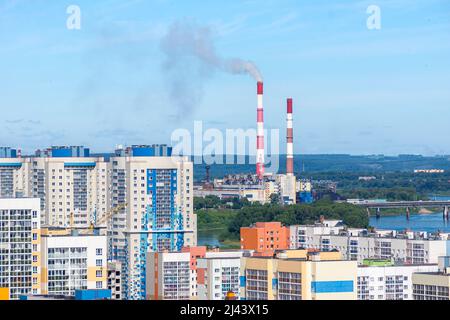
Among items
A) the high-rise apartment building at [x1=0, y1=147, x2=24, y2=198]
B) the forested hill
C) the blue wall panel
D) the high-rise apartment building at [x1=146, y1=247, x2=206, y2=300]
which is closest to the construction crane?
the high-rise apartment building at [x1=0, y1=147, x2=24, y2=198]

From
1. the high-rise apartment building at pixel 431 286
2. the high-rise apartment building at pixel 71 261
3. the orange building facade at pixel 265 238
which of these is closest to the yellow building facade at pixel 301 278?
the high-rise apartment building at pixel 431 286

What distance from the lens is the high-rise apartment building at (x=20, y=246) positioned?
5703mm

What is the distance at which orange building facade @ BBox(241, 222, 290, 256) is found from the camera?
920 centimetres

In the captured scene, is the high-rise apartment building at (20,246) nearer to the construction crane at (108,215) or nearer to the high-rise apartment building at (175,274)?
the high-rise apartment building at (175,274)

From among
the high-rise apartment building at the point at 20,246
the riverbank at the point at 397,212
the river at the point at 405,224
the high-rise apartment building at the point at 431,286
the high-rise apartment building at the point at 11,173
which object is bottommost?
the river at the point at 405,224

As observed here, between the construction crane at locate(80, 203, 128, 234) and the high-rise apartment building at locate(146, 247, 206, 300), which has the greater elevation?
the construction crane at locate(80, 203, 128, 234)

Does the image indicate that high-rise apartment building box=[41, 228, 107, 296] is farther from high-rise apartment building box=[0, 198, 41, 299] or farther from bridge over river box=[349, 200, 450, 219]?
bridge over river box=[349, 200, 450, 219]

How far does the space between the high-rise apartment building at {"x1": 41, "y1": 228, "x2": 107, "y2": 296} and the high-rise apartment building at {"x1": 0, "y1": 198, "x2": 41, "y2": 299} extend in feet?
0.16

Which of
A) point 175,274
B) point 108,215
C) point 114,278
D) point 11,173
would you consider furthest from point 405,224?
point 114,278

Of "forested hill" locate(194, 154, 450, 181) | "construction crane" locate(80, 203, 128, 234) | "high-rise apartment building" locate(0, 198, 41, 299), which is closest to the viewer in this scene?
"high-rise apartment building" locate(0, 198, 41, 299)

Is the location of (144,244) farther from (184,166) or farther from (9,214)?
(9,214)

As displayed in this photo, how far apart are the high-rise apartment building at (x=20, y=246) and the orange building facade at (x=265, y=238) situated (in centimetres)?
339
